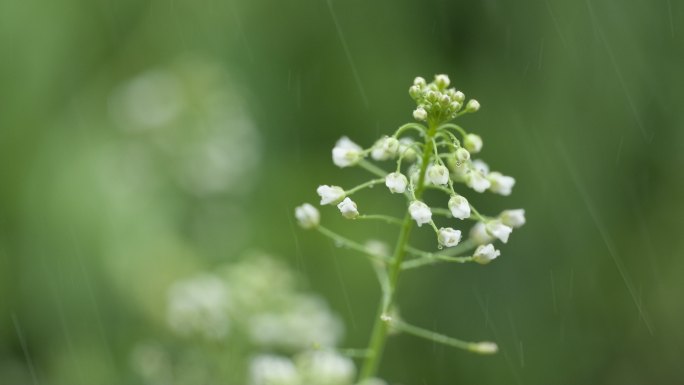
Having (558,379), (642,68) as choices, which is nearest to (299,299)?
(558,379)

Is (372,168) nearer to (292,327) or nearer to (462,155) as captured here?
(462,155)

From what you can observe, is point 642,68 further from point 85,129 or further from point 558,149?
point 85,129

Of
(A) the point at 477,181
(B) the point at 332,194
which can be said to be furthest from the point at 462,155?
(B) the point at 332,194

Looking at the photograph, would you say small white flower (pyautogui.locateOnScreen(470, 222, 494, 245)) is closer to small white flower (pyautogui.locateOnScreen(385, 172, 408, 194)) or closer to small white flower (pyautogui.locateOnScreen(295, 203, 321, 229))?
small white flower (pyautogui.locateOnScreen(385, 172, 408, 194))

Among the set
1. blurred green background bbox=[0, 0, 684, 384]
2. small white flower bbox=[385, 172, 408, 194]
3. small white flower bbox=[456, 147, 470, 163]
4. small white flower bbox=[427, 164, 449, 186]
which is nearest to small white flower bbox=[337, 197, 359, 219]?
small white flower bbox=[385, 172, 408, 194]

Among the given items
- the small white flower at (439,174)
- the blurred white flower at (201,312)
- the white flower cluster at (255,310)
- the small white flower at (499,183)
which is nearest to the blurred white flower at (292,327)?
the white flower cluster at (255,310)

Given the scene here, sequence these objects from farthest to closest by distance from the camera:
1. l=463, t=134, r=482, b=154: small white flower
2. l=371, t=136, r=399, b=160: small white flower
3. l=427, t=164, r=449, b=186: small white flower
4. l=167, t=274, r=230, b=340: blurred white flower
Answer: l=167, t=274, r=230, b=340: blurred white flower < l=463, t=134, r=482, b=154: small white flower < l=371, t=136, r=399, b=160: small white flower < l=427, t=164, r=449, b=186: small white flower

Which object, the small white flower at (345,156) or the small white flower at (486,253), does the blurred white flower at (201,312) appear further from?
the small white flower at (486,253)
